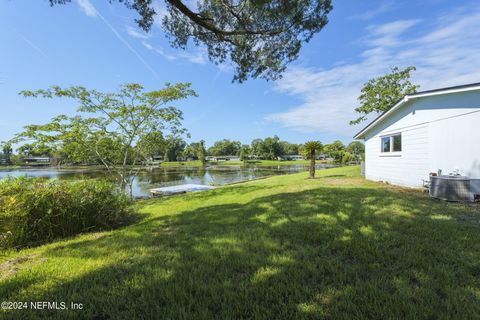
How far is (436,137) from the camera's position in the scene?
7.16 metres

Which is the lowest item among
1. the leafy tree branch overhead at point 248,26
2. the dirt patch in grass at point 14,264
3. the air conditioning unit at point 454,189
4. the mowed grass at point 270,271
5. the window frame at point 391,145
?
the dirt patch in grass at point 14,264

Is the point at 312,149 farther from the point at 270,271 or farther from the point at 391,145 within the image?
the point at 270,271

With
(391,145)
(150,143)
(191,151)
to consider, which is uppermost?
(191,151)

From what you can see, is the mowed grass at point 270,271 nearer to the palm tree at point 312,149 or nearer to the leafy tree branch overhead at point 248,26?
the leafy tree branch overhead at point 248,26

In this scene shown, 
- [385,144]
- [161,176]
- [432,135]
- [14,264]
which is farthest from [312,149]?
[161,176]

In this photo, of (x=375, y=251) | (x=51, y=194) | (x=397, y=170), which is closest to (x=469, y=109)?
(x=397, y=170)

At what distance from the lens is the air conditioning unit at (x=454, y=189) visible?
589 cm

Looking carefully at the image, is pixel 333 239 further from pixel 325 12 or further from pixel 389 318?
pixel 325 12

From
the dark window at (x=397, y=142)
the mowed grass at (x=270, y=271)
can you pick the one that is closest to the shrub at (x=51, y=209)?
the mowed grass at (x=270, y=271)

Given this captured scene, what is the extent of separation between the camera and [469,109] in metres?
6.42

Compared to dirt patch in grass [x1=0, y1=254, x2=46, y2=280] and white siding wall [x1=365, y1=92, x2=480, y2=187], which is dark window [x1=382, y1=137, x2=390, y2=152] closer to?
white siding wall [x1=365, y1=92, x2=480, y2=187]

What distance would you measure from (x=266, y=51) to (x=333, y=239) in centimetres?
627

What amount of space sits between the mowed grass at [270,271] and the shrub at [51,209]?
2.71ft

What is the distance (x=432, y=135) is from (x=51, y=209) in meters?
10.6
